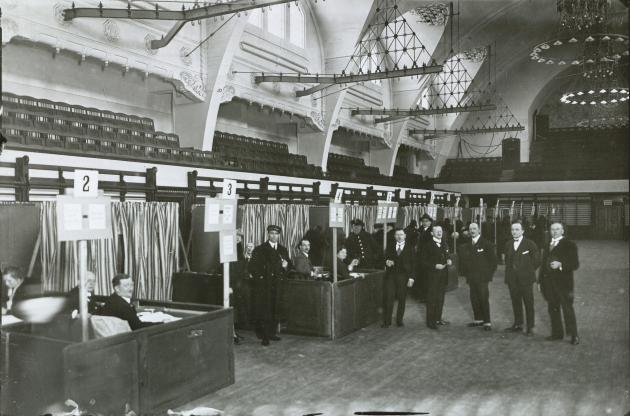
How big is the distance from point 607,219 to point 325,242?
1978 centimetres

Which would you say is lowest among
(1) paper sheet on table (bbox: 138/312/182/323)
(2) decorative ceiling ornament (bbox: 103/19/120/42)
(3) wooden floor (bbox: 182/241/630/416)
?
(3) wooden floor (bbox: 182/241/630/416)

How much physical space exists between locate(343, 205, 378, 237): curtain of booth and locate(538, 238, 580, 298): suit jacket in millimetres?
6866

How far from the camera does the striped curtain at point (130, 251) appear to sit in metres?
7.31

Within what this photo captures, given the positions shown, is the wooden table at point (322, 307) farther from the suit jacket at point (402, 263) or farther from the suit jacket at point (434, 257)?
the suit jacket at point (434, 257)

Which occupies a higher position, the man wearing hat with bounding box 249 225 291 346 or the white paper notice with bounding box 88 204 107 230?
the white paper notice with bounding box 88 204 107 230

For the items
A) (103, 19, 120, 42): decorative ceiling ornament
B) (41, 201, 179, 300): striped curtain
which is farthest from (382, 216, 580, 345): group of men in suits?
(103, 19, 120, 42): decorative ceiling ornament

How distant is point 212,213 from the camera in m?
6.94

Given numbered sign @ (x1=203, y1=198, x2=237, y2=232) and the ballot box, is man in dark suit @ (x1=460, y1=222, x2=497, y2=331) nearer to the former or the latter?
numbered sign @ (x1=203, y1=198, x2=237, y2=232)

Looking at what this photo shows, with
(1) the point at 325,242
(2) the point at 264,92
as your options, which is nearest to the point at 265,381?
(1) the point at 325,242

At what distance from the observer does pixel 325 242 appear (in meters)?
11.8

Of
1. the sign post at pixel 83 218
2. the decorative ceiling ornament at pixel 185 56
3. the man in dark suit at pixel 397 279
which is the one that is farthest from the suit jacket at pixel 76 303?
the decorative ceiling ornament at pixel 185 56

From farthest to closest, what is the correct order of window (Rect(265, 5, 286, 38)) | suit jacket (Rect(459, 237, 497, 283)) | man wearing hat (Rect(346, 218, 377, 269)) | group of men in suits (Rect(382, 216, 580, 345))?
window (Rect(265, 5, 286, 38)), man wearing hat (Rect(346, 218, 377, 269)), suit jacket (Rect(459, 237, 497, 283)), group of men in suits (Rect(382, 216, 580, 345))

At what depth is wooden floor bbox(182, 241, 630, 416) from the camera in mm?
5172

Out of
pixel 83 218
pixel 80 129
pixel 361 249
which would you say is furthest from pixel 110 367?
pixel 80 129
